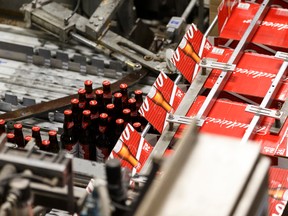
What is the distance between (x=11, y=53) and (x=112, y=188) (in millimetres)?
3517

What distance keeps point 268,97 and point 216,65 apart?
19.0 inches

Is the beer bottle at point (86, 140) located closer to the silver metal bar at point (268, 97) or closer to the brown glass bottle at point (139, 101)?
the brown glass bottle at point (139, 101)

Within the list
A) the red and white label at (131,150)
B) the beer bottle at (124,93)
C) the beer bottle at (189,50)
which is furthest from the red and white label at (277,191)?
the beer bottle at (124,93)

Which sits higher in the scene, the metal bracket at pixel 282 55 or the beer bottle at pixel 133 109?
the metal bracket at pixel 282 55

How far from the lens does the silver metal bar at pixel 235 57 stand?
19.0ft

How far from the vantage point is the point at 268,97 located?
5.84 m

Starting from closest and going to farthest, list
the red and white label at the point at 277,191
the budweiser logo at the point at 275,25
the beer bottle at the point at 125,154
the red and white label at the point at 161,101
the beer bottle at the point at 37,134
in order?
the red and white label at the point at 277,191 < the beer bottle at the point at 125,154 < the red and white label at the point at 161,101 < the beer bottle at the point at 37,134 < the budweiser logo at the point at 275,25

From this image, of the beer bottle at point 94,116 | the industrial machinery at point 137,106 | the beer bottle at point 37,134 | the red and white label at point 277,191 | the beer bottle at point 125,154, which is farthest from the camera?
the beer bottle at point 94,116

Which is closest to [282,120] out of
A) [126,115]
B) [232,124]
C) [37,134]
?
[232,124]

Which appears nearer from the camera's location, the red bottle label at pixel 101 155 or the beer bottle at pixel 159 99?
the beer bottle at pixel 159 99

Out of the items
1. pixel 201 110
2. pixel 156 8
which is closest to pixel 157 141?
pixel 201 110

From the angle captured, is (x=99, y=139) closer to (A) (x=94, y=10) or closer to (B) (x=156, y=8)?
(A) (x=94, y=10)

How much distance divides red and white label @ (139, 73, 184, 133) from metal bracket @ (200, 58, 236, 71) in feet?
0.88

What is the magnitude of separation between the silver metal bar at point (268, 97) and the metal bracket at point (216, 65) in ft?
1.05
